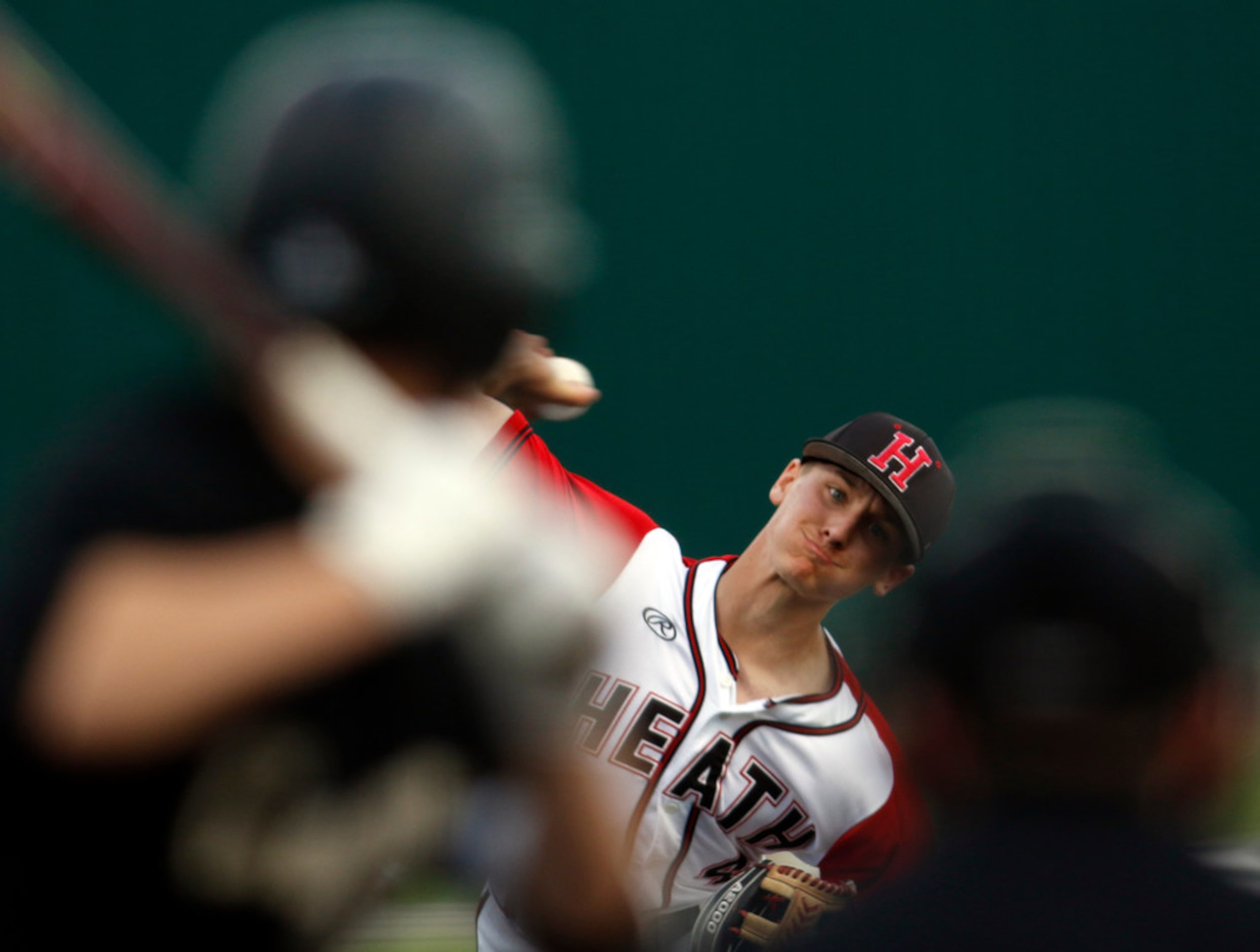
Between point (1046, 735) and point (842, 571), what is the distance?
84.5 inches

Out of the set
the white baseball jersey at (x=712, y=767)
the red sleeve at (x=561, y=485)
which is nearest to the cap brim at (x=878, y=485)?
the white baseball jersey at (x=712, y=767)

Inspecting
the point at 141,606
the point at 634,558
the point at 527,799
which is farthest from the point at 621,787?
the point at 141,606

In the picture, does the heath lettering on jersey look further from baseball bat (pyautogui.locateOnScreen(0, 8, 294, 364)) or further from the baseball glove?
baseball bat (pyautogui.locateOnScreen(0, 8, 294, 364))

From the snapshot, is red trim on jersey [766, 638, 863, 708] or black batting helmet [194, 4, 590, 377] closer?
black batting helmet [194, 4, 590, 377]

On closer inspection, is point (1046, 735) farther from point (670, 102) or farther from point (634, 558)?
point (670, 102)

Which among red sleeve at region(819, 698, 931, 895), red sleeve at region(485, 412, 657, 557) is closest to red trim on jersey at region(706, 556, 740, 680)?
red sleeve at region(485, 412, 657, 557)

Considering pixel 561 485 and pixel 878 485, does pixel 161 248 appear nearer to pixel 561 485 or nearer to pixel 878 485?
pixel 561 485

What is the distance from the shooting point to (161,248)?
1.02 meters

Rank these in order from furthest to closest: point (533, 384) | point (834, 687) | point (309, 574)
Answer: point (834, 687) < point (533, 384) < point (309, 574)

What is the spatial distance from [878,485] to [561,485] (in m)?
0.92

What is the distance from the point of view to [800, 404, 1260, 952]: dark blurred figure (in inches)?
38.2

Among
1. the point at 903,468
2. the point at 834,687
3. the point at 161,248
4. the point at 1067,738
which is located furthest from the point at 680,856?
the point at 161,248

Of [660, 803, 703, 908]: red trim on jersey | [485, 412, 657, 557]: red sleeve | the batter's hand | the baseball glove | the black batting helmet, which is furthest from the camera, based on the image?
[660, 803, 703, 908]: red trim on jersey

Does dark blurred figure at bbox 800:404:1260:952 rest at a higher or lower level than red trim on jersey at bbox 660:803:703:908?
higher
